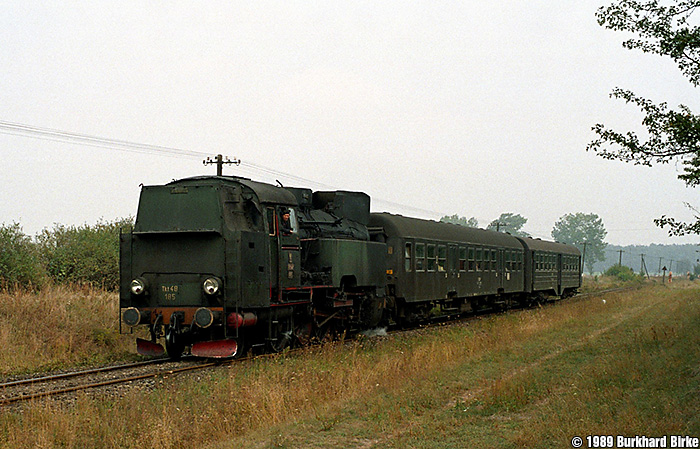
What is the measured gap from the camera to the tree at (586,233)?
552 ft

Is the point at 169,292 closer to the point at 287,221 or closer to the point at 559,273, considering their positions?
the point at 287,221

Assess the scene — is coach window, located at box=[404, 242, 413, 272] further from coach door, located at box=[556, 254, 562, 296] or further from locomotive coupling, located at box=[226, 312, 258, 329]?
coach door, located at box=[556, 254, 562, 296]

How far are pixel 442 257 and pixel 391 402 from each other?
14.2 m

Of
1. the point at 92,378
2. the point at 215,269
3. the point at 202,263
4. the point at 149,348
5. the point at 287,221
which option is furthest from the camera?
the point at 287,221

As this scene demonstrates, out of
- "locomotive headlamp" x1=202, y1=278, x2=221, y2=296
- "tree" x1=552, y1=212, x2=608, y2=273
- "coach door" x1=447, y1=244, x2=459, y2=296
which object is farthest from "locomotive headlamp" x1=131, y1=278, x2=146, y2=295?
"tree" x1=552, y1=212, x2=608, y2=273

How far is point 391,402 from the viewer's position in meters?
9.35

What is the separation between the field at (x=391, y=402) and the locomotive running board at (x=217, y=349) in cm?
43

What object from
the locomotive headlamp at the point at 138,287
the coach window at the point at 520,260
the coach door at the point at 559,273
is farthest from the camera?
the coach door at the point at 559,273

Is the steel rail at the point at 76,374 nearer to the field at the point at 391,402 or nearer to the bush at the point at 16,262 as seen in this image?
the field at the point at 391,402

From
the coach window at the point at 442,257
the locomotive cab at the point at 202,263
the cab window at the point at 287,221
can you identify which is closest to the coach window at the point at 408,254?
the coach window at the point at 442,257

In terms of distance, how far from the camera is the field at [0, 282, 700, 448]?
24.7 feet

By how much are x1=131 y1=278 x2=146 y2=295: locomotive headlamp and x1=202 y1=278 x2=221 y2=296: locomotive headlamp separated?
141cm

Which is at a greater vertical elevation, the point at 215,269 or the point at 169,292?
the point at 215,269

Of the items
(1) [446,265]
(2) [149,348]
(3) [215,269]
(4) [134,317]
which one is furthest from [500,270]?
(4) [134,317]
